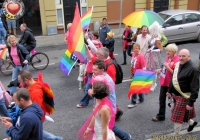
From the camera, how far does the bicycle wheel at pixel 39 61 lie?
892 centimetres

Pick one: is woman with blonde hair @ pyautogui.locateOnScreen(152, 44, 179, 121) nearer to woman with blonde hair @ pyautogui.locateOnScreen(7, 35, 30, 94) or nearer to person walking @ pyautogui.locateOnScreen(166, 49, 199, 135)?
person walking @ pyautogui.locateOnScreen(166, 49, 199, 135)

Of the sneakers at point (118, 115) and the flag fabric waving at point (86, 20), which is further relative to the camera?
the flag fabric waving at point (86, 20)

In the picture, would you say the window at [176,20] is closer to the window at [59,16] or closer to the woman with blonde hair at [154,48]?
the woman with blonde hair at [154,48]

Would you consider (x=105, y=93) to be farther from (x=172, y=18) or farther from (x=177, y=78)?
(x=172, y=18)

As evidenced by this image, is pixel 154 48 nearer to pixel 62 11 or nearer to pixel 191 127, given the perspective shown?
pixel 191 127

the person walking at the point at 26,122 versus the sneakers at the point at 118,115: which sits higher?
the person walking at the point at 26,122

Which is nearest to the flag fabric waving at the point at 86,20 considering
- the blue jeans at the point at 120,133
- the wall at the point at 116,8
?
the blue jeans at the point at 120,133

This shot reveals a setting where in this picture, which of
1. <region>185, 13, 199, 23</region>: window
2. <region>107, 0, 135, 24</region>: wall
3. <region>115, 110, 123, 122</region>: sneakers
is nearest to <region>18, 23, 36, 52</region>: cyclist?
<region>115, 110, 123, 122</region>: sneakers

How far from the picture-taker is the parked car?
37.6 feet

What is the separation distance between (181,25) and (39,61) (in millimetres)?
6716

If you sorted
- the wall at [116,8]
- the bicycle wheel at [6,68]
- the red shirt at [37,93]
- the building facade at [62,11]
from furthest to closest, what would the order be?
the wall at [116,8] < the building facade at [62,11] < the bicycle wheel at [6,68] < the red shirt at [37,93]

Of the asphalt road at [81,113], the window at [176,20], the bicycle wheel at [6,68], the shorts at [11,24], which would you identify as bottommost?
the asphalt road at [81,113]

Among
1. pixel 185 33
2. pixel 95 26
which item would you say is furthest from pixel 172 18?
pixel 95 26

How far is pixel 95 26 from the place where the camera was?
16.2 metres
